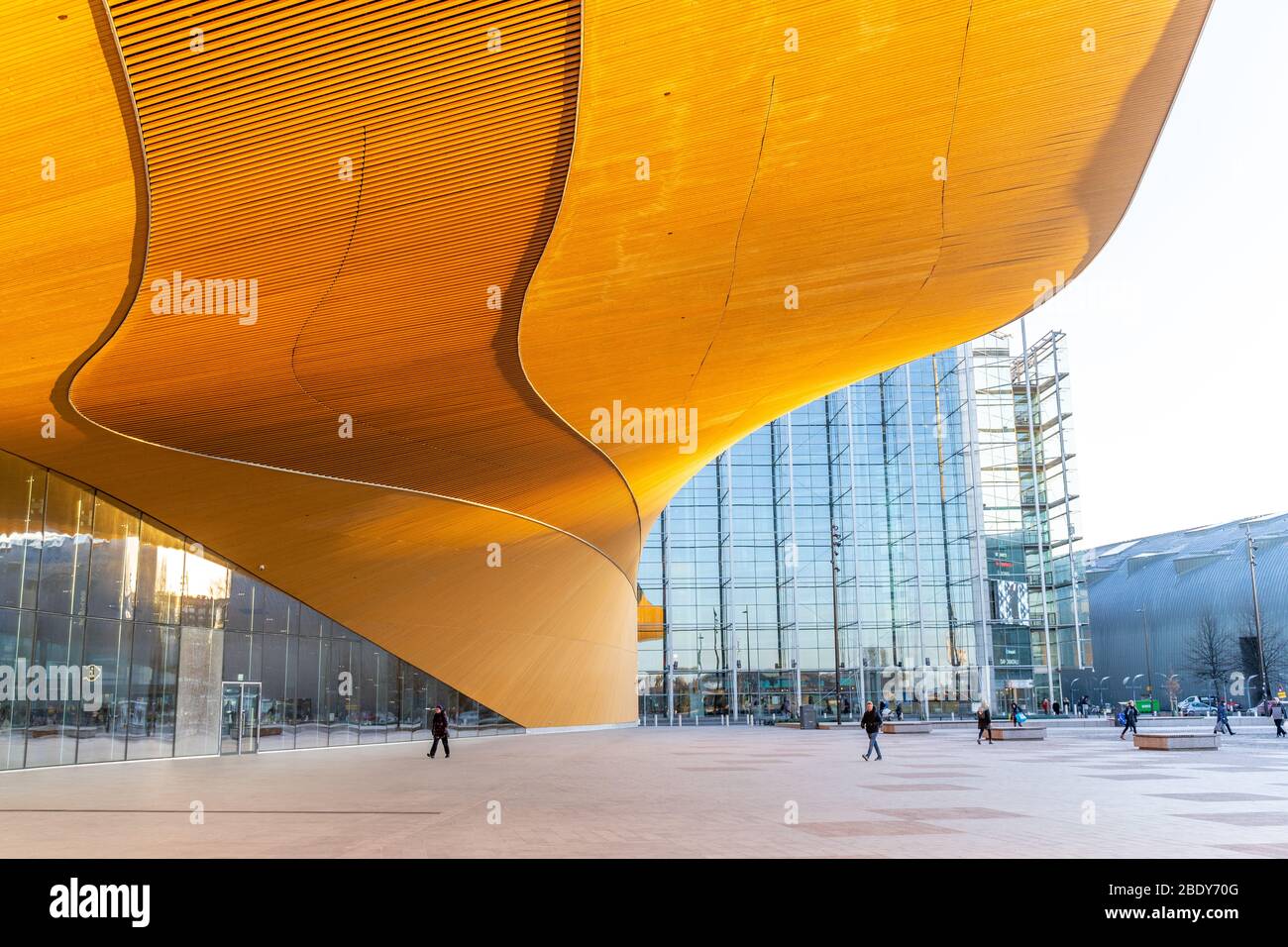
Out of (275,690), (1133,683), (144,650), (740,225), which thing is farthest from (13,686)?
(1133,683)

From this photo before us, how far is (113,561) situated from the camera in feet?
71.2

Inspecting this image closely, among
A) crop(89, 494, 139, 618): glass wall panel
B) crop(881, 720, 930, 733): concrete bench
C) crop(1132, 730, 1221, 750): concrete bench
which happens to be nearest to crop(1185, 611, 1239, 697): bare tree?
crop(881, 720, 930, 733): concrete bench

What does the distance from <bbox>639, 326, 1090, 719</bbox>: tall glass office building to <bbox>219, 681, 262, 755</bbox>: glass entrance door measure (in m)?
28.4

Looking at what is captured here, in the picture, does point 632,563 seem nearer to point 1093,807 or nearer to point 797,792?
point 797,792

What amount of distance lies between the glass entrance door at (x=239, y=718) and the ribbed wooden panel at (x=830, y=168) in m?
14.1

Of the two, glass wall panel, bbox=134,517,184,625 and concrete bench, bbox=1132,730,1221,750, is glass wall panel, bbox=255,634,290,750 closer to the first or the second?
glass wall panel, bbox=134,517,184,625

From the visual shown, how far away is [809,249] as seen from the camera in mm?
12539

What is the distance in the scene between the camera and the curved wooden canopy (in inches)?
332

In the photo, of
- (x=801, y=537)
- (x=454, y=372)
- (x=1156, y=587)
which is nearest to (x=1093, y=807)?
(x=454, y=372)

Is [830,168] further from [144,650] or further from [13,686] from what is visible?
[144,650]

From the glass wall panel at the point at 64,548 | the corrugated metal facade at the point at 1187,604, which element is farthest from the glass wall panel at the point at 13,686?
the corrugated metal facade at the point at 1187,604

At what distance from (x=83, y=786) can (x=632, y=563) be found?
26765mm

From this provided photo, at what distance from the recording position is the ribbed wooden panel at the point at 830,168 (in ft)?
29.6

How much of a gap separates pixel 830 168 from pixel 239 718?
20.5 metres
